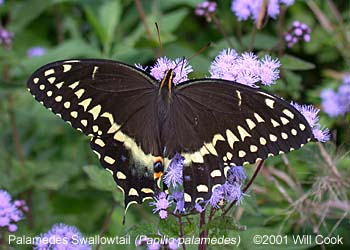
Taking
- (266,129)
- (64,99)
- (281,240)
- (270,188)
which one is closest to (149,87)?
(64,99)

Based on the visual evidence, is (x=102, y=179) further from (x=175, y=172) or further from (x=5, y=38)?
(x=5, y=38)

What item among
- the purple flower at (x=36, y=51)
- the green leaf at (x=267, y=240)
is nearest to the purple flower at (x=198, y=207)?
the green leaf at (x=267, y=240)

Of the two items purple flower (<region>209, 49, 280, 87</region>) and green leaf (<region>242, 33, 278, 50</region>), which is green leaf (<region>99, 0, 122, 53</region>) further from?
purple flower (<region>209, 49, 280, 87</region>)

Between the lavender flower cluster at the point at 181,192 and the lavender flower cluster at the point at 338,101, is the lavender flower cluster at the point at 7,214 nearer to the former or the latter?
the lavender flower cluster at the point at 181,192

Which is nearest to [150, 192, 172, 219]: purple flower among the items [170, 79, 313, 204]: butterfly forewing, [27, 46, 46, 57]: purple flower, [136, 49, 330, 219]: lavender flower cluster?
[136, 49, 330, 219]: lavender flower cluster

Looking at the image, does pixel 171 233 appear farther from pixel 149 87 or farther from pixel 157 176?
pixel 149 87
